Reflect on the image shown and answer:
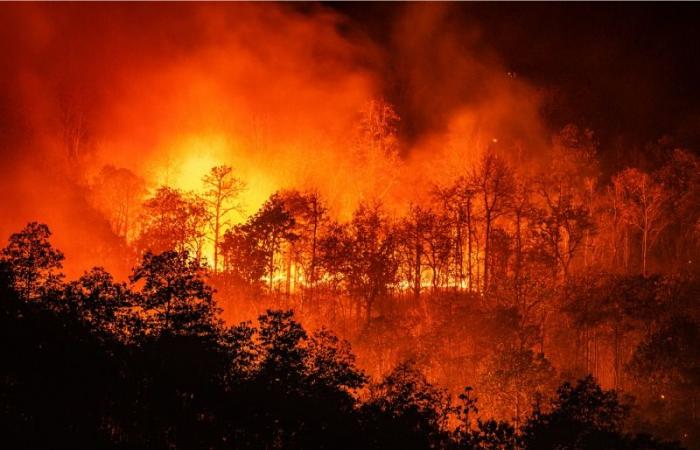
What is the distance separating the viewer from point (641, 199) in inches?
2154

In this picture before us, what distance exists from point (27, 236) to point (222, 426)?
917 centimetres

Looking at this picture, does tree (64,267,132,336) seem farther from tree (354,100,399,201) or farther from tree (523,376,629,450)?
tree (354,100,399,201)

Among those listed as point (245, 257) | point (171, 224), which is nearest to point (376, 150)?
point (171, 224)

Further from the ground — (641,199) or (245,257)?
(641,199)

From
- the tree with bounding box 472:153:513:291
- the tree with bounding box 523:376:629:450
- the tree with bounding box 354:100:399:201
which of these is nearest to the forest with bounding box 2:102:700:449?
the tree with bounding box 523:376:629:450

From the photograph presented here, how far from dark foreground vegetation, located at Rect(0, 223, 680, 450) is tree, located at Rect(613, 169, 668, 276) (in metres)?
39.5

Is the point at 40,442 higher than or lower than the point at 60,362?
lower

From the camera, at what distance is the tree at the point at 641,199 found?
2125 inches

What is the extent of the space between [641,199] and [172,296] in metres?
46.2

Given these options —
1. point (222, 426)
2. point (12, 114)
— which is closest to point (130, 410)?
point (222, 426)

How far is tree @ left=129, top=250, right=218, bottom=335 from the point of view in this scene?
17891 millimetres

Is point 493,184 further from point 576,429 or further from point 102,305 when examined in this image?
point 102,305

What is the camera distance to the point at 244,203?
61.5 m

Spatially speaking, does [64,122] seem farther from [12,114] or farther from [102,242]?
[102,242]
